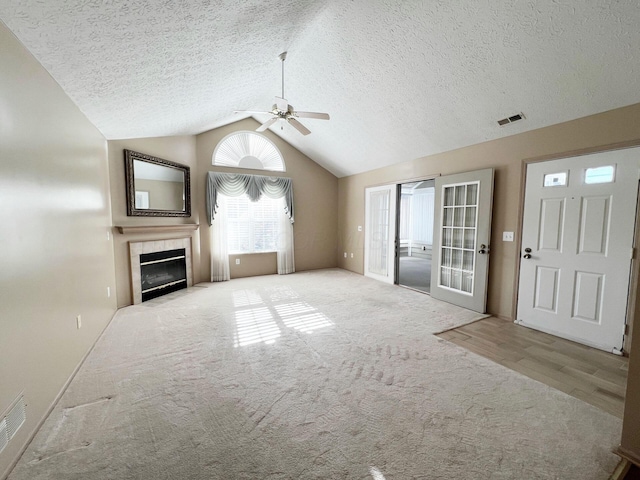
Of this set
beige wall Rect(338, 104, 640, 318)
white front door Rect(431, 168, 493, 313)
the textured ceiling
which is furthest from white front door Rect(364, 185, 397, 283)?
the textured ceiling

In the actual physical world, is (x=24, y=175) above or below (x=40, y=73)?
below

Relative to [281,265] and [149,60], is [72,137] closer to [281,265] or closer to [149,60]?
[149,60]

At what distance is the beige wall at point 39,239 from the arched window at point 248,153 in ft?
9.60

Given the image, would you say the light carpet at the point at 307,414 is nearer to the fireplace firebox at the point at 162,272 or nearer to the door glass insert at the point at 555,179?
the fireplace firebox at the point at 162,272

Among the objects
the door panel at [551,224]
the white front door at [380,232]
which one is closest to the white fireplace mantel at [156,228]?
the white front door at [380,232]

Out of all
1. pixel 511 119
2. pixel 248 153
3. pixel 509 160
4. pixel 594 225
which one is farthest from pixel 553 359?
pixel 248 153

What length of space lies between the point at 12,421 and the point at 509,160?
16.5 ft

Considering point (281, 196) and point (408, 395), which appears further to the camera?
point (281, 196)

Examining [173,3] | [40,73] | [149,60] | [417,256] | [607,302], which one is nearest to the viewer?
[173,3]

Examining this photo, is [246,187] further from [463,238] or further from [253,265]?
[463,238]

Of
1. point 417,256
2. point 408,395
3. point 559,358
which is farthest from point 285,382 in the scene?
point 417,256

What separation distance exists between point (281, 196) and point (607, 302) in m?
5.38

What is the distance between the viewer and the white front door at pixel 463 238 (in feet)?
11.9

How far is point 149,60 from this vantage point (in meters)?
2.07
